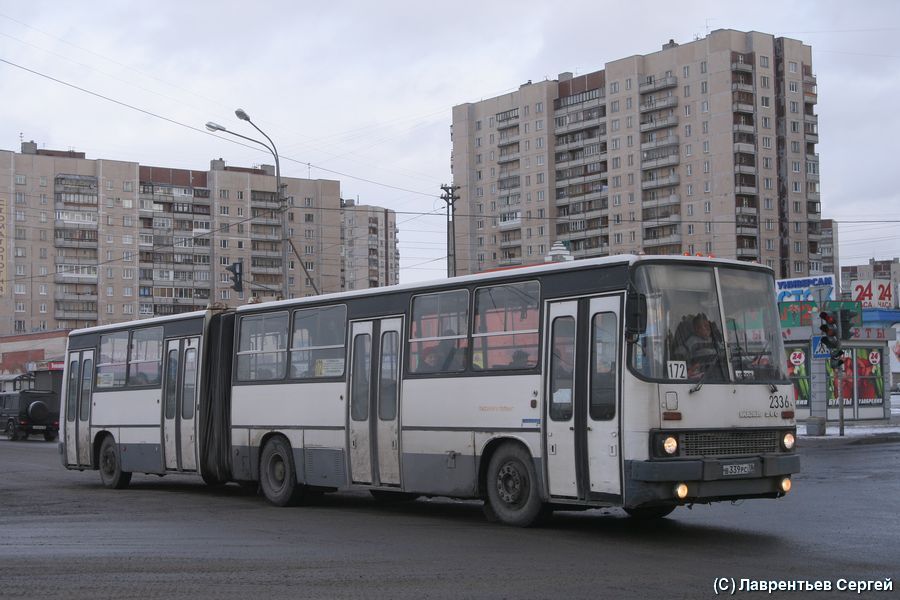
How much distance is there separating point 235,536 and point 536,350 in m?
3.97

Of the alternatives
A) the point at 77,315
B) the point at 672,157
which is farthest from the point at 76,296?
the point at 672,157

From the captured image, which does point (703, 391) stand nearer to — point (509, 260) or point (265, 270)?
point (509, 260)

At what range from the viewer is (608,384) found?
40.0ft

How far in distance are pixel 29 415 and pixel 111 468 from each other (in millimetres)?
30077

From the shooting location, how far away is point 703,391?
12078 mm

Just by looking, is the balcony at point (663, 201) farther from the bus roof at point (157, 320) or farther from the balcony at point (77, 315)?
the bus roof at point (157, 320)

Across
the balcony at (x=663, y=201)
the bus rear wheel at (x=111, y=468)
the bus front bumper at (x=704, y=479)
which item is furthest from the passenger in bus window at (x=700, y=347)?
the balcony at (x=663, y=201)

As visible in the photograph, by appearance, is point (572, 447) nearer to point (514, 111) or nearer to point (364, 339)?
point (364, 339)

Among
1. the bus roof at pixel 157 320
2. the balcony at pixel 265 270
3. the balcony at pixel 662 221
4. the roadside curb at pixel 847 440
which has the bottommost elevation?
the roadside curb at pixel 847 440

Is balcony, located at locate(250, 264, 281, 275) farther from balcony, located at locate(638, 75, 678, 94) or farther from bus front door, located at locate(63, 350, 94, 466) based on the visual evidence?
bus front door, located at locate(63, 350, 94, 466)

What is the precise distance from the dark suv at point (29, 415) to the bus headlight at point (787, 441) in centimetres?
4234

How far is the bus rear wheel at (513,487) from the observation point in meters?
13.0

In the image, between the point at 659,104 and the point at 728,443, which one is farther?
the point at 659,104

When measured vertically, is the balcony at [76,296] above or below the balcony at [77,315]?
above
